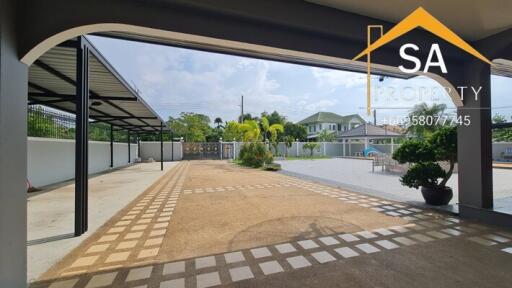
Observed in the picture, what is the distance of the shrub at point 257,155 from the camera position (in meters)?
14.2

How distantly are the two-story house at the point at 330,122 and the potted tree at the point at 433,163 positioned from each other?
34.4 metres

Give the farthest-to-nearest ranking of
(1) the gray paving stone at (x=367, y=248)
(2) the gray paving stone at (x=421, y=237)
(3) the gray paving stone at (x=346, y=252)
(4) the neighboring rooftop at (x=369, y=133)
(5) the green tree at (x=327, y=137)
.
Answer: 1. (5) the green tree at (x=327, y=137)
2. (4) the neighboring rooftop at (x=369, y=133)
3. (2) the gray paving stone at (x=421, y=237)
4. (1) the gray paving stone at (x=367, y=248)
5. (3) the gray paving stone at (x=346, y=252)

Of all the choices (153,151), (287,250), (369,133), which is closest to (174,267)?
(287,250)

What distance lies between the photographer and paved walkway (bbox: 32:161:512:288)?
94.0 inches

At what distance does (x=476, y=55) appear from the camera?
406cm

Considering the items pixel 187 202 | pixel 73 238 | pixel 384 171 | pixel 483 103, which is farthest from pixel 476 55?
pixel 384 171

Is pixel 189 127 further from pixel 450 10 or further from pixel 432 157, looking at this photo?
pixel 450 10

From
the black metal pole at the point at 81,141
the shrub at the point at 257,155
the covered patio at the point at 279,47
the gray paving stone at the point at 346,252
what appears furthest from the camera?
the shrub at the point at 257,155

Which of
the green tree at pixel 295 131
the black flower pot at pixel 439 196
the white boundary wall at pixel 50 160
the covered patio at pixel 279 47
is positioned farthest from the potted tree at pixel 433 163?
the green tree at pixel 295 131

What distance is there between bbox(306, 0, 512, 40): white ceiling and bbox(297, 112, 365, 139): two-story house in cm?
3606

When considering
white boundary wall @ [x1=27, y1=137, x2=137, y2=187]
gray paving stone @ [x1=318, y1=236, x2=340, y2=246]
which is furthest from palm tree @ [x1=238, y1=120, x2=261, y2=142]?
gray paving stone @ [x1=318, y1=236, x2=340, y2=246]

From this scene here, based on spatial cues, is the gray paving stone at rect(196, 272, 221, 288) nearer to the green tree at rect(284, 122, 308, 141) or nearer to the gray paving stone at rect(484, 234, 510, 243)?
the gray paving stone at rect(484, 234, 510, 243)

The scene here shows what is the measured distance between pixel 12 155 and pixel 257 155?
12538 millimetres

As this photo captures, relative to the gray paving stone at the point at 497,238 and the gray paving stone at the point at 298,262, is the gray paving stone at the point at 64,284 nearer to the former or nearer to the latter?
the gray paving stone at the point at 298,262
